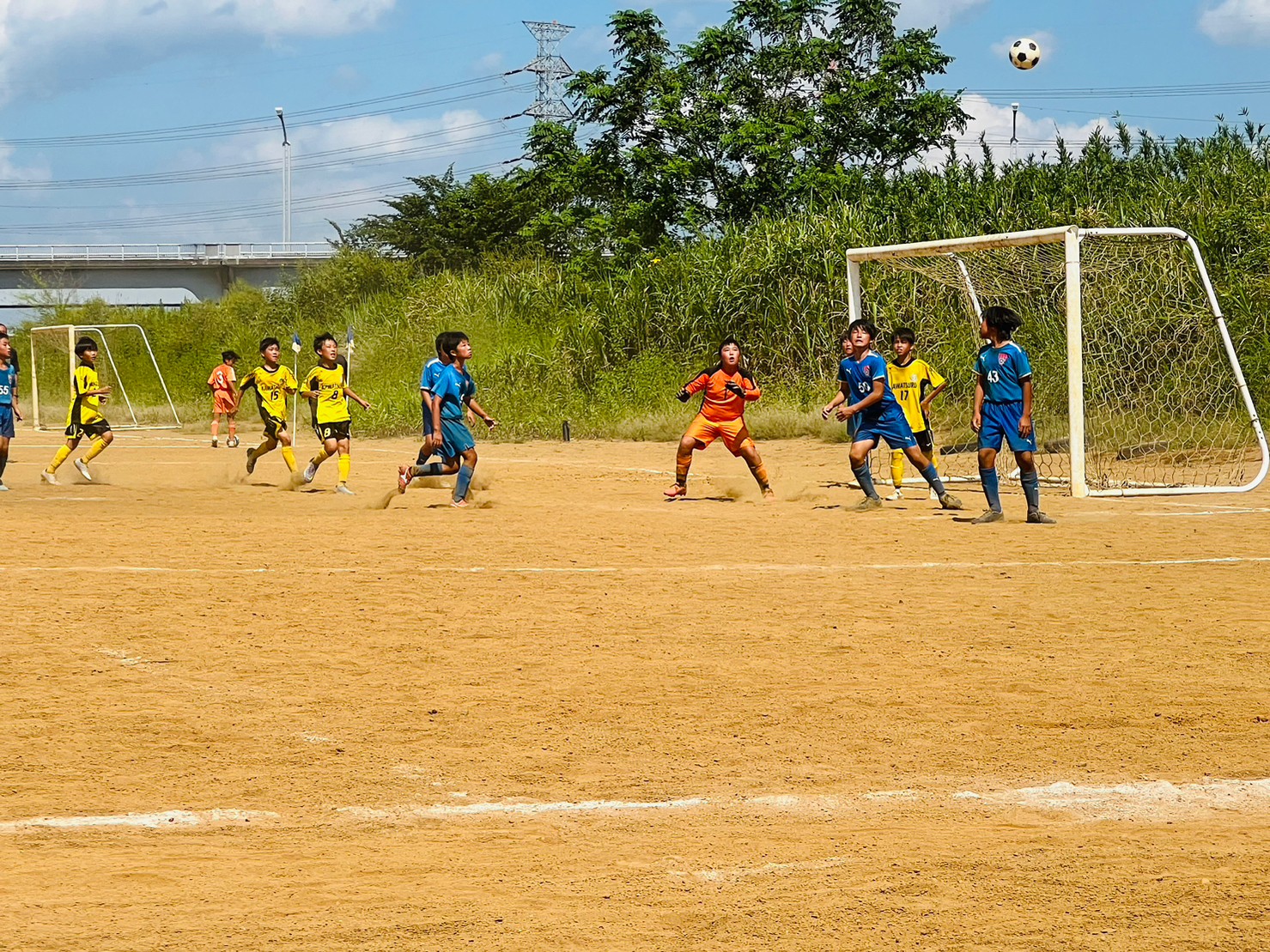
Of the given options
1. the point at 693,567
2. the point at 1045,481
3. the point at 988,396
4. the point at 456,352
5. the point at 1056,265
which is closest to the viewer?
the point at 693,567

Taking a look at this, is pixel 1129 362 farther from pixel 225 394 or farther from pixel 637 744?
pixel 225 394

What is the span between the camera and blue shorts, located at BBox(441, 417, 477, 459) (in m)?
13.7

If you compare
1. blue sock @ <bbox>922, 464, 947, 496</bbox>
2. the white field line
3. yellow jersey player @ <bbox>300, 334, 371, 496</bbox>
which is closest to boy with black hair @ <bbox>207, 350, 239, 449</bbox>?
yellow jersey player @ <bbox>300, 334, 371, 496</bbox>

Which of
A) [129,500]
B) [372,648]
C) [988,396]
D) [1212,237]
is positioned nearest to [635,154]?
[1212,237]

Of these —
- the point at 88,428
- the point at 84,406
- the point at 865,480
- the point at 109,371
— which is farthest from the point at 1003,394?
the point at 109,371

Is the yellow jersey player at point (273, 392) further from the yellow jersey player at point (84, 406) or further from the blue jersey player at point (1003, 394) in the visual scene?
the blue jersey player at point (1003, 394)

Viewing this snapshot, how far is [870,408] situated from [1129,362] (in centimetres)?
559

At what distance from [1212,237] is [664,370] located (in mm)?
10390

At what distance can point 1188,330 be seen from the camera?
17.8m

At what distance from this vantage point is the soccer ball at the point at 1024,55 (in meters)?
22.2

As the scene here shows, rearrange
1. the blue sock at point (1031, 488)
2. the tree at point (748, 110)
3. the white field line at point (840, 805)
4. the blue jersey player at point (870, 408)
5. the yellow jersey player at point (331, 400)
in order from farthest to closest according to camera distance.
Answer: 1. the tree at point (748, 110)
2. the yellow jersey player at point (331, 400)
3. the blue jersey player at point (870, 408)
4. the blue sock at point (1031, 488)
5. the white field line at point (840, 805)

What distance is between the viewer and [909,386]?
14477mm

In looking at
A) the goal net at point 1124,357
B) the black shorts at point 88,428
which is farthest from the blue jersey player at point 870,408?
the black shorts at point 88,428

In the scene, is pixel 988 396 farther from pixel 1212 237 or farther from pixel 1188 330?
pixel 1212 237
